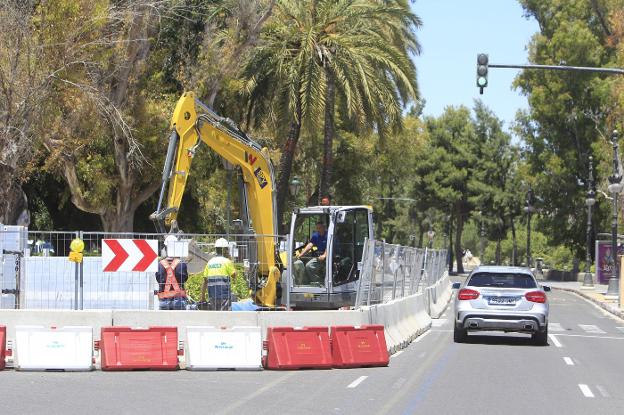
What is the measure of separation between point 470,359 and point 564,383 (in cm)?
328

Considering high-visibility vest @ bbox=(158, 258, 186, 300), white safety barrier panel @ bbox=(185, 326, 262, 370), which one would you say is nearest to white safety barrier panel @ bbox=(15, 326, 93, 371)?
white safety barrier panel @ bbox=(185, 326, 262, 370)

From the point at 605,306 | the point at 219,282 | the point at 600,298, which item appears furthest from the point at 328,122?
the point at 219,282

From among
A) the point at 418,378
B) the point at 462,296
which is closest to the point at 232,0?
the point at 462,296

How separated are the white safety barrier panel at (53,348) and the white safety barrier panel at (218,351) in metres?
1.54

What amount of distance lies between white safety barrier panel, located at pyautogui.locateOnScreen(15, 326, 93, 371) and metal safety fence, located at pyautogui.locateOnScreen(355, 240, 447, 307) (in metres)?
5.59

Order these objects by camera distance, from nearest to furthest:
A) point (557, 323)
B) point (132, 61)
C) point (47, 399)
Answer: point (47, 399)
point (557, 323)
point (132, 61)

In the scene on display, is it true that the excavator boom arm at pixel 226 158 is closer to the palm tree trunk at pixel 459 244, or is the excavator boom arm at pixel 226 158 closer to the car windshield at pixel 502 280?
the car windshield at pixel 502 280

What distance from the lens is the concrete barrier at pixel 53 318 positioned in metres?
16.8

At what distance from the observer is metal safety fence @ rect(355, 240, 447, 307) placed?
20.0 metres

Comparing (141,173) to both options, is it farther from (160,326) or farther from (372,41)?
(160,326)

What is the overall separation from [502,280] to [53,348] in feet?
32.5

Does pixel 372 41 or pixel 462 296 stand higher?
pixel 372 41

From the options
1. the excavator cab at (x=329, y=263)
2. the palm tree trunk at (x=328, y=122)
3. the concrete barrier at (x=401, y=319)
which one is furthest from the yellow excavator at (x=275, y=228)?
the palm tree trunk at (x=328, y=122)

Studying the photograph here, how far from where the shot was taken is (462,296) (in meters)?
21.0
